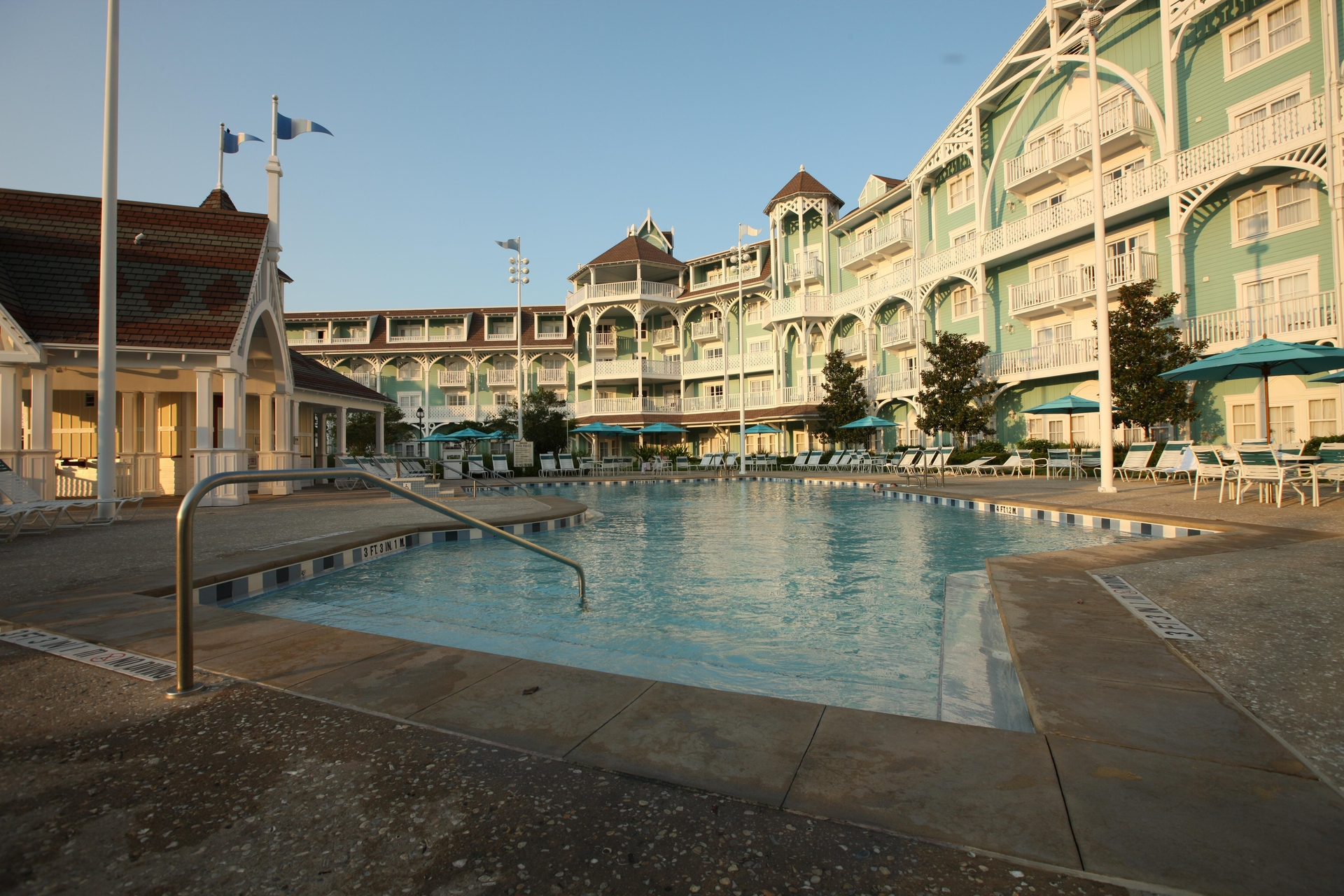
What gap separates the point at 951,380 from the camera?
21094 millimetres

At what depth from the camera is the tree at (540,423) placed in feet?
100

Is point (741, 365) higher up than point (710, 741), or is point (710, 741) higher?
point (741, 365)

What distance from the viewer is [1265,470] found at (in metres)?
8.98

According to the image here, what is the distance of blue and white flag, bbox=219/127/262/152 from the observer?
15016 millimetres

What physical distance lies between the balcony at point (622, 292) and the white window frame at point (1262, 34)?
2318 cm

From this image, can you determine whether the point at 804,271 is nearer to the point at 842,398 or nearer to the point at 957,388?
the point at 842,398

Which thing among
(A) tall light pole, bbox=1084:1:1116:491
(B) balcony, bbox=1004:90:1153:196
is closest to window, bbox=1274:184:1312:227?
(B) balcony, bbox=1004:90:1153:196

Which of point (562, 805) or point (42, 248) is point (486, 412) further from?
point (562, 805)

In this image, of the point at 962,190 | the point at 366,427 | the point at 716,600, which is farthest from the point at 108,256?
the point at 366,427

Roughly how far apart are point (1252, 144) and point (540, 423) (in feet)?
84.4

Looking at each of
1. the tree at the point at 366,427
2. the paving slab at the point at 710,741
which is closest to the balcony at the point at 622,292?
the tree at the point at 366,427

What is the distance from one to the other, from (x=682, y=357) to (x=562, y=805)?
33405mm

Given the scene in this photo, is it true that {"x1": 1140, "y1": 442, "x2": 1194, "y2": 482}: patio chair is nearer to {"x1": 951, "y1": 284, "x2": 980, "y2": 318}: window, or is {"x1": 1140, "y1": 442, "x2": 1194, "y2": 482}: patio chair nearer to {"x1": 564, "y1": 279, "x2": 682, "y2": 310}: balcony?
{"x1": 951, "y1": 284, "x2": 980, "y2": 318}: window

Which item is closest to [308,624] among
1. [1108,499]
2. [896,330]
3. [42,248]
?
[1108,499]
